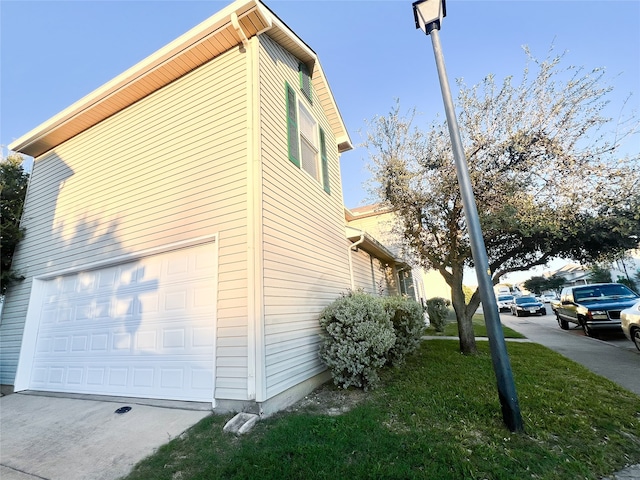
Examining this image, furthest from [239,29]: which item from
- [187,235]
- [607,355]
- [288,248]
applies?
[607,355]

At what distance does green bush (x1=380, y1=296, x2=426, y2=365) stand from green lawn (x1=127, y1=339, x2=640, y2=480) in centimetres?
166

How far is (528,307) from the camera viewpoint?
772 inches

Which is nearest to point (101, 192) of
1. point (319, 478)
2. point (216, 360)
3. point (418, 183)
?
point (216, 360)

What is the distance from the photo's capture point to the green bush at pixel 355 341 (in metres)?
4.54

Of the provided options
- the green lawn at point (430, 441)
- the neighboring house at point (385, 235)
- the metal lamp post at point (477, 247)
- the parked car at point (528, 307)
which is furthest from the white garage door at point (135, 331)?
the parked car at point (528, 307)

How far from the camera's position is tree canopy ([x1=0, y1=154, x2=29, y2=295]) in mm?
6738

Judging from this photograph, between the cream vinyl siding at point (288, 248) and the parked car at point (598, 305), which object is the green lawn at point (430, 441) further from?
the parked car at point (598, 305)

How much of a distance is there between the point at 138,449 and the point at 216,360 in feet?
3.86

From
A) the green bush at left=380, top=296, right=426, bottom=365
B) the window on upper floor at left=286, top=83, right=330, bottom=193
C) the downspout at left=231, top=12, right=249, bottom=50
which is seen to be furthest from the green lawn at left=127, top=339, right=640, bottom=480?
the downspout at left=231, top=12, right=249, bottom=50

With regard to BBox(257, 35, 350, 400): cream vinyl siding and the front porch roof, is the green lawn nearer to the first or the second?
BBox(257, 35, 350, 400): cream vinyl siding

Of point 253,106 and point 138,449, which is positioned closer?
point 138,449

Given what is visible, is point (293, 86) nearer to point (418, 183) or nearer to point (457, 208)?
point (418, 183)

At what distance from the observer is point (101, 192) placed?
5.89m

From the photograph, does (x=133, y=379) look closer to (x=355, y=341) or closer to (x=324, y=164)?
(x=355, y=341)
